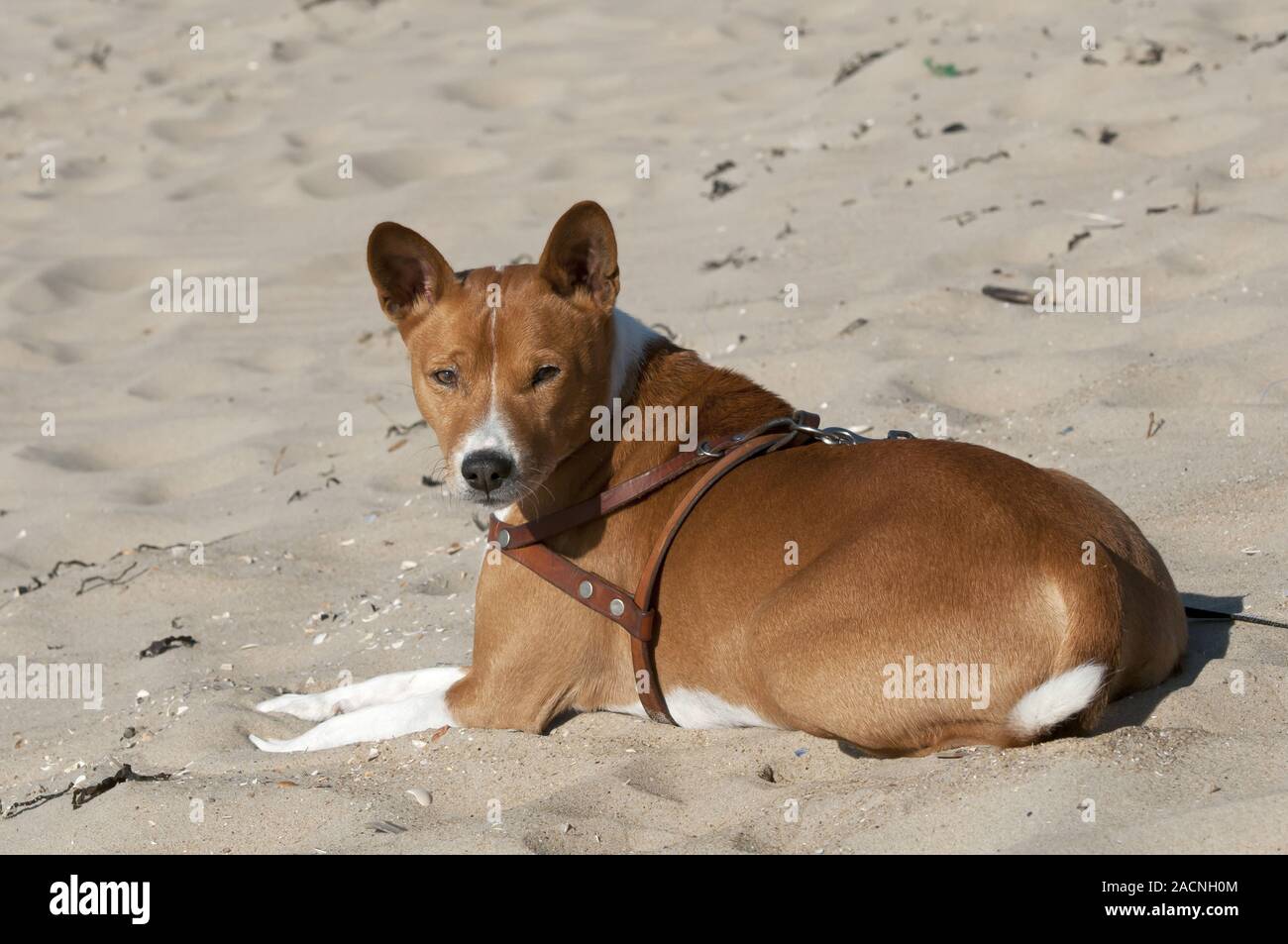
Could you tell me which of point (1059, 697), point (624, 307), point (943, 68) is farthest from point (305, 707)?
point (943, 68)

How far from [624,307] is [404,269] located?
12.8 feet

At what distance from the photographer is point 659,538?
4.48 metres

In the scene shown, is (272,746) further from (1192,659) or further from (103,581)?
(1192,659)

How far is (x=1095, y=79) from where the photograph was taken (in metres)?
9.74

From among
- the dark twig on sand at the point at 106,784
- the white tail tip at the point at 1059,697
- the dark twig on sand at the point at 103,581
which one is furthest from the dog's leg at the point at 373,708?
the white tail tip at the point at 1059,697

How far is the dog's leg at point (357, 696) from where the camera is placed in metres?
4.91

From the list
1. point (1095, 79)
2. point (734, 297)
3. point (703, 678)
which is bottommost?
point (703, 678)

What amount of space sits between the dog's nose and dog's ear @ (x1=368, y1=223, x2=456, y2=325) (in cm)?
A: 69

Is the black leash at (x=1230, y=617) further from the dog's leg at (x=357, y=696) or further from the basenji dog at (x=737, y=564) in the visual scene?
the dog's leg at (x=357, y=696)

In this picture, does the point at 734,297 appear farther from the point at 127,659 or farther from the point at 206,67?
the point at 206,67

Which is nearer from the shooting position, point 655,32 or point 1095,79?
point 1095,79

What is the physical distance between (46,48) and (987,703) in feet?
46.6

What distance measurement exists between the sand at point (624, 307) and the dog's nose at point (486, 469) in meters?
0.82

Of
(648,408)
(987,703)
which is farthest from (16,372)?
(987,703)
